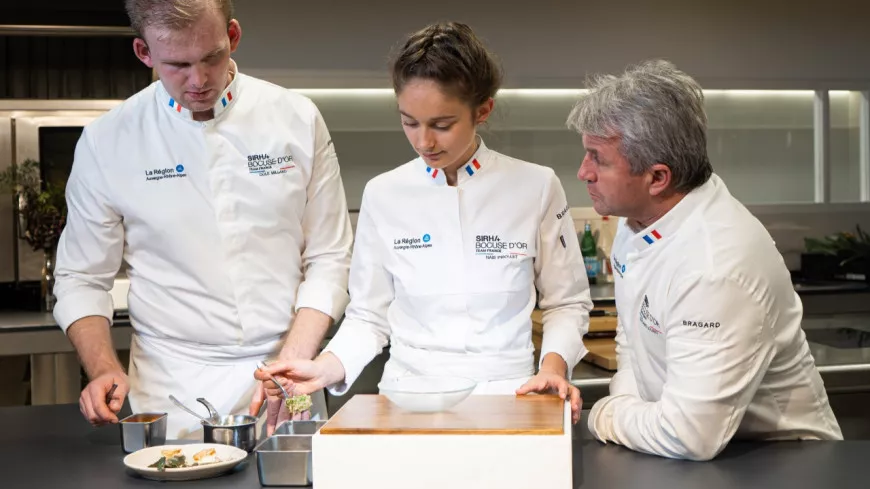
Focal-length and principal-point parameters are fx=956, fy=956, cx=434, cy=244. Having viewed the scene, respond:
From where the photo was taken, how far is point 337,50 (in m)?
4.45

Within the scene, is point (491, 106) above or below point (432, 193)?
above

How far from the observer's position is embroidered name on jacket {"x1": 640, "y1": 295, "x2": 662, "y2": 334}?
165 cm

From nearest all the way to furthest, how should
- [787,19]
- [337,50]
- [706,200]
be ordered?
[706,200], [337,50], [787,19]

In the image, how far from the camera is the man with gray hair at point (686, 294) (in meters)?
1.52

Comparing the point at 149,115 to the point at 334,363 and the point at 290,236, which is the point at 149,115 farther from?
the point at 334,363

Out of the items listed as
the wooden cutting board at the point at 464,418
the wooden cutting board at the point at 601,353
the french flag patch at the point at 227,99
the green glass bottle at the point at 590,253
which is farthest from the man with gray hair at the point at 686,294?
the green glass bottle at the point at 590,253

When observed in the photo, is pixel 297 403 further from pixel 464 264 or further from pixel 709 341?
pixel 709 341

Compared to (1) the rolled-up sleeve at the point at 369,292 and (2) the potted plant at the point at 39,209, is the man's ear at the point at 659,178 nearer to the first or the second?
(1) the rolled-up sleeve at the point at 369,292

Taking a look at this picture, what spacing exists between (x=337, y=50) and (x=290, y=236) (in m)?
2.48

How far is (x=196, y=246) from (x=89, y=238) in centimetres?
25

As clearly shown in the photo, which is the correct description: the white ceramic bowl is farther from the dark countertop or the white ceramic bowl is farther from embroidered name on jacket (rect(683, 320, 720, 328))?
embroidered name on jacket (rect(683, 320, 720, 328))

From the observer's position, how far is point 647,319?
66.2 inches

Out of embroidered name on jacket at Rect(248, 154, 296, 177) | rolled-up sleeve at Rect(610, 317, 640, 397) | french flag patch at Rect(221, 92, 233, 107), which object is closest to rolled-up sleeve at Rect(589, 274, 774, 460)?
rolled-up sleeve at Rect(610, 317, 640, 397)

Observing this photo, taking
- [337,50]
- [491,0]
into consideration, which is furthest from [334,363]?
[491,0]
